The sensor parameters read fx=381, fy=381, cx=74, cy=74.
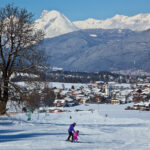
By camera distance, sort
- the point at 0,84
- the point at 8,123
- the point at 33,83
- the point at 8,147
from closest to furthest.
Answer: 1. the point at 8,147
2. the point at 0,84
3. the point at 33,83
4. the point at 8,123

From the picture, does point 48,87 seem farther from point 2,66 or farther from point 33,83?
point 2,66

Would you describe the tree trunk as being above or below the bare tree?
below

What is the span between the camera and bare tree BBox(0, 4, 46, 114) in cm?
2594

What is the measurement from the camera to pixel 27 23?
27.1 meters

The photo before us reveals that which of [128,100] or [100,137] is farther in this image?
[128,100]

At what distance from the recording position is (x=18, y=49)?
1032 inches

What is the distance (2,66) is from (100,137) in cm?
836

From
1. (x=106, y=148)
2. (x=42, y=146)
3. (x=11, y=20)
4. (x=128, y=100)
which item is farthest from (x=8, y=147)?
(x=128, y=100)

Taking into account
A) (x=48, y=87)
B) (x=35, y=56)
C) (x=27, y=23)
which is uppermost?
(x=27, y=23)

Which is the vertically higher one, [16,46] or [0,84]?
[16,46]

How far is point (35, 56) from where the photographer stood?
2623 cm

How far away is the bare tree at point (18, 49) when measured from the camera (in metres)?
25.9

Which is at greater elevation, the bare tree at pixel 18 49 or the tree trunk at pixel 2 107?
the bare tree at pixel 18 49

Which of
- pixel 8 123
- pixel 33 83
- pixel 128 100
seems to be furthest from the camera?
pixel 128 100
